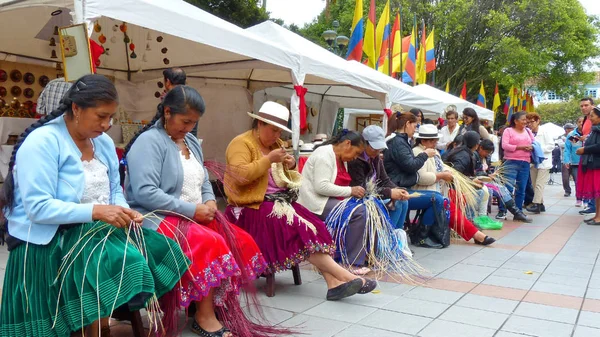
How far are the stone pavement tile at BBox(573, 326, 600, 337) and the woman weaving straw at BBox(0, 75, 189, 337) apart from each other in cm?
240

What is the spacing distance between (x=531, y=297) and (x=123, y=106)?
6.54 m

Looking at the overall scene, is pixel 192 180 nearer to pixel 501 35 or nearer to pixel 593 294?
pixel 593 294

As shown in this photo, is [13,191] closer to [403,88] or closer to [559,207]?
[403,88]

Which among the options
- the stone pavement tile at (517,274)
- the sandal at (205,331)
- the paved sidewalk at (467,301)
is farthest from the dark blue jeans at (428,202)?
the sandal at (205,331)

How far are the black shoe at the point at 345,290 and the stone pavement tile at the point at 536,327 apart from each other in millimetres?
923

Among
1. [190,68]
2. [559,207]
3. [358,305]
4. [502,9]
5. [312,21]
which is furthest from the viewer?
A: [312,21]

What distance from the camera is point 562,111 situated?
172 feet

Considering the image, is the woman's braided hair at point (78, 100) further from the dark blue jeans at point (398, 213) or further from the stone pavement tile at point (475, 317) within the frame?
the dark blue jeans at point (398, 213)

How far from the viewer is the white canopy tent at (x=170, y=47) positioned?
402 centimetres

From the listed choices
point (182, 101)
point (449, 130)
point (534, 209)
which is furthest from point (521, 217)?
point (182, 101)

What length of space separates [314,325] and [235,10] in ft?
42.0

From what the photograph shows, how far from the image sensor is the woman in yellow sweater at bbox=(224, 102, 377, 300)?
3602 mm

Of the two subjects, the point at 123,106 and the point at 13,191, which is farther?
the point at 123,106

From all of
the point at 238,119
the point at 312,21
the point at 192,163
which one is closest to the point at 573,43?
the point at 312,21
